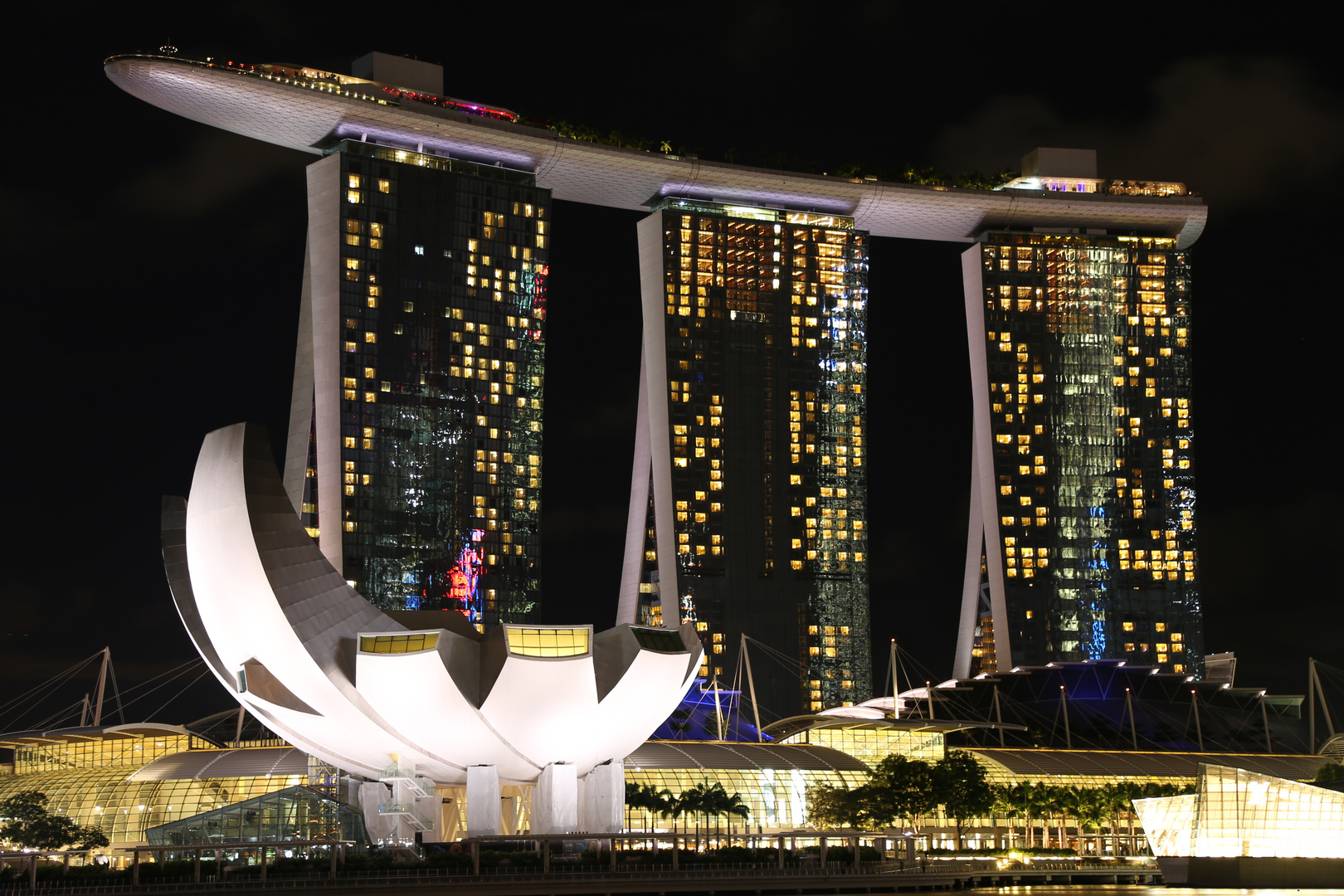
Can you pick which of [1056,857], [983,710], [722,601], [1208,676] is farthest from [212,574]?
[1208,676]

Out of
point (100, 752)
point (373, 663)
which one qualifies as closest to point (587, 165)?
point (100, 752)

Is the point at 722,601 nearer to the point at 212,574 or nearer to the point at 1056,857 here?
the point at 1056,857

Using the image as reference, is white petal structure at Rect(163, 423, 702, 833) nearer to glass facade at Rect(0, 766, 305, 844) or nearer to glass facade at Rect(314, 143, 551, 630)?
glass facade at Rect(0, 766, 305, 844)

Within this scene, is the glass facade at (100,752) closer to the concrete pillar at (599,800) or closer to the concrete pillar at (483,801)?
the concrete pillar at (483,801)

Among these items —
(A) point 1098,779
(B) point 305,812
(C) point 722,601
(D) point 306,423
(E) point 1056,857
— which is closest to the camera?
(B) point 305,812

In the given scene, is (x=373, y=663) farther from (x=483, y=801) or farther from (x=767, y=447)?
(x=767, y=447)

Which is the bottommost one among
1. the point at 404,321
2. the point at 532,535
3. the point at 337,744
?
the point at 337,744

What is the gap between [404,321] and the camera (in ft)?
424

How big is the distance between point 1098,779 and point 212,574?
65.3 m

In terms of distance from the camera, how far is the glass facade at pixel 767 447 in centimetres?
13838

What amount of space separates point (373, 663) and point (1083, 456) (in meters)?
97.6

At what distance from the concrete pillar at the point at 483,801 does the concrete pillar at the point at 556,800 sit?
1.95 meters

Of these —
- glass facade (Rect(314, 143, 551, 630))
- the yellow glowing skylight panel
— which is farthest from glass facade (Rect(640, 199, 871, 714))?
the yellow glowing skylight panel

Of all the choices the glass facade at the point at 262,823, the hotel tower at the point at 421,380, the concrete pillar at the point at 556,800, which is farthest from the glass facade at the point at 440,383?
the glass facade at the point at 262,823
